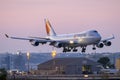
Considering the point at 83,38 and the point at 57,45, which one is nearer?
the point at 83,38

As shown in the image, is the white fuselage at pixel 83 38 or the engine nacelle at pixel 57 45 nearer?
the white fuselage at pixel 83 38

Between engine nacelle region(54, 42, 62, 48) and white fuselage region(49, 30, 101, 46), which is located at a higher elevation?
white fuselage region(49, 30, 101, 46)

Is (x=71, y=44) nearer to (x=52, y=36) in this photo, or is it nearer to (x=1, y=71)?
(x=52, y=36)

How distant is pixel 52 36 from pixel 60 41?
10.6 metres

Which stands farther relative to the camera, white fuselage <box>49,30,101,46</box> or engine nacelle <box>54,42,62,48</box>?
engine nacelle <box>54,42,62,48</box>

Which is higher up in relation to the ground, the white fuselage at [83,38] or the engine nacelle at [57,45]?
the white fuselage at [83,38]

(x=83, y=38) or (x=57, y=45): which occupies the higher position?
(x=83, y=38)

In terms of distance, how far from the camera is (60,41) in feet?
619

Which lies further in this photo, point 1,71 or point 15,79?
point 15,79

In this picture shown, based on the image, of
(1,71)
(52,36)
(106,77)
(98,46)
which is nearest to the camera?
(1,71)

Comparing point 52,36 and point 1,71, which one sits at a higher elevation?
point 52,36

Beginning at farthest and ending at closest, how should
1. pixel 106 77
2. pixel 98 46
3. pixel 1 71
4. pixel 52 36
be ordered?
pixel 52 36 → pixel 98 46 → pixel 106 77 → pixel 1 71

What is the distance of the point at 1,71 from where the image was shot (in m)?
153

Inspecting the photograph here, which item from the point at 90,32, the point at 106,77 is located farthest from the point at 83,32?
the point at 106,77
